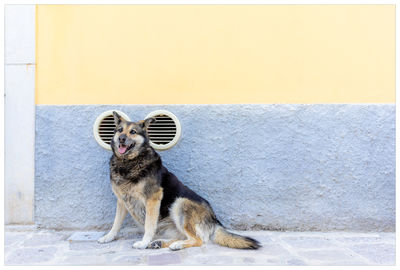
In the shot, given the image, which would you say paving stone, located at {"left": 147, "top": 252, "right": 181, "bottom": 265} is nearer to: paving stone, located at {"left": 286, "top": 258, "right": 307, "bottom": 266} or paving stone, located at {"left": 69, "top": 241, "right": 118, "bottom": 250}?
paving stone, located at {"left": 69, "top": 241, "right": 118, "bottom": 250}

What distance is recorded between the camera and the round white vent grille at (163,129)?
364 cm

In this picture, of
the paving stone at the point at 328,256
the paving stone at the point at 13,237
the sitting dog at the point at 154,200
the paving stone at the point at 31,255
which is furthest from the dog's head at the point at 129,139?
the paving stone at the point at 328,256

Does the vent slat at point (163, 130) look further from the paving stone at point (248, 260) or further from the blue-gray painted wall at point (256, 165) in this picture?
the paving stone at point (248, 260)

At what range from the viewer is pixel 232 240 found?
9.96 ft

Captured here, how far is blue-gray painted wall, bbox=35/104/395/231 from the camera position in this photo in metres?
3.67

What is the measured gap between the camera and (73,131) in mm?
3697

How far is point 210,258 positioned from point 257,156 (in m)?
1.43

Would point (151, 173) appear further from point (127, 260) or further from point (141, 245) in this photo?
point (127, 260)

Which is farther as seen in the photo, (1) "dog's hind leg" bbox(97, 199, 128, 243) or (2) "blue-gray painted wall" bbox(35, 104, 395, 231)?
(2) "blue-gray painted wall" bbox(35, 104, 395, 231)

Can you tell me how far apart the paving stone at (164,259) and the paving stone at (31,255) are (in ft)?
3.23

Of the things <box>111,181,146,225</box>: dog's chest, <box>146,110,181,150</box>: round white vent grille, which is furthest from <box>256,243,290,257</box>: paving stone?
<box>146,110,181,150</box>: round white vent grille

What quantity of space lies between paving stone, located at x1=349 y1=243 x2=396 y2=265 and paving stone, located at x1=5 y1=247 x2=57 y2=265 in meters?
3.10

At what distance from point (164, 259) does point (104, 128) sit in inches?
70.6

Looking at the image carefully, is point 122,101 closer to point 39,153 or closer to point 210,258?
point 39,153
